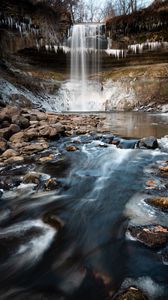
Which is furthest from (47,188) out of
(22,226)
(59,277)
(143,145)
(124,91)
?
(124,91)

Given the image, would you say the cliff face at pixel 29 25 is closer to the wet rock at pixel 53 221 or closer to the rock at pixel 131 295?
the wet rock at pixel 53 221

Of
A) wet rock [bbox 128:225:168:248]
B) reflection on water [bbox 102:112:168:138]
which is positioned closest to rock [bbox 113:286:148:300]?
wet rock [bbox 128:225:168:248]

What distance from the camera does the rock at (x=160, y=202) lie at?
4.00m

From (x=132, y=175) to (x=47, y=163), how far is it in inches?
82.5

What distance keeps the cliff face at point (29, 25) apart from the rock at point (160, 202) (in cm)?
2292

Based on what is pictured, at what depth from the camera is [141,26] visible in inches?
1062

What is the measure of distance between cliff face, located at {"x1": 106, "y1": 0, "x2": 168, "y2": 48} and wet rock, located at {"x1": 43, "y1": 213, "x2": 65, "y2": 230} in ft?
86.5

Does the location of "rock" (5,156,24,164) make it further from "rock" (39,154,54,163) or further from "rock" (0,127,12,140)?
"rock" (0,127,12,140)

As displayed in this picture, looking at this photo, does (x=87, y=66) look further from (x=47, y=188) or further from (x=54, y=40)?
(x=47, y=188)

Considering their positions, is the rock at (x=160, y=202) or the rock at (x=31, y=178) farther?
the rock at (x=31, y=178)

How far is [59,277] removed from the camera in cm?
268

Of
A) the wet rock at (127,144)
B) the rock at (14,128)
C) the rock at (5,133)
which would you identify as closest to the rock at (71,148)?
the wet rock at (127,144)

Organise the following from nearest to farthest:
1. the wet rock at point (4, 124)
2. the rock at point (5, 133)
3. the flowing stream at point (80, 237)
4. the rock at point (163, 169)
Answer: the flowing stream at point (80, 237), the rock at point (163, 169), the rock at point (5, 133), the wet rock at point (4, 124)

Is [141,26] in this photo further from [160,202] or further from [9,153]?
[160,202]
